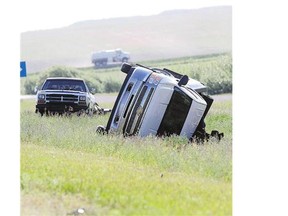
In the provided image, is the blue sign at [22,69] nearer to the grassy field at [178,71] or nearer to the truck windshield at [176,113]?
the grassy field at [178,71]

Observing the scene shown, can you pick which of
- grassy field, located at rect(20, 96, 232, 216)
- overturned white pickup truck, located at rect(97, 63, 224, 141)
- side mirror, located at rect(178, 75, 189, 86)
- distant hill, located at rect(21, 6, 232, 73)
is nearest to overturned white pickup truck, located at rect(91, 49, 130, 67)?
distant hill, located at rect(21, 6, 232, 73)

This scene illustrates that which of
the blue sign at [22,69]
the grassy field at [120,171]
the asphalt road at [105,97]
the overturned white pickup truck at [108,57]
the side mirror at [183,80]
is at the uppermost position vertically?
the blue sign at [22,69]

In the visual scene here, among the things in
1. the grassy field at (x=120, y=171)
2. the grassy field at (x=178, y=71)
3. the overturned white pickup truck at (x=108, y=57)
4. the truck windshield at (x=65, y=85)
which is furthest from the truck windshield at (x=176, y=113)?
the truck windshield at (x=65, y=85)

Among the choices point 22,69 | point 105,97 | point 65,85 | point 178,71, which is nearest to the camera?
point 22,69

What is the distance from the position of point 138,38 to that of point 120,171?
145 inches

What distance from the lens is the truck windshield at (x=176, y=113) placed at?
34.9ft

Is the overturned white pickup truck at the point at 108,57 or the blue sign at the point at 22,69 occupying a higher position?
the blue sign at the point at 22,69

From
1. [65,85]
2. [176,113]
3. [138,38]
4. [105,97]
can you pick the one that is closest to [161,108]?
[176,113]

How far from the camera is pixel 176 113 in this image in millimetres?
10703

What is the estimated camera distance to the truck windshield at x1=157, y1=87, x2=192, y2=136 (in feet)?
34.9

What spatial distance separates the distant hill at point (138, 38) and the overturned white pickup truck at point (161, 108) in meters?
0.70

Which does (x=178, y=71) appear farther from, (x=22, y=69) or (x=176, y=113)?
(x=22, y=69)

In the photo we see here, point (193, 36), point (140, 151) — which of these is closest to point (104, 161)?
point (140, 151)

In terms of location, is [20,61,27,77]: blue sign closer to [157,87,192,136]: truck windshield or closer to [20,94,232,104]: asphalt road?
[20,94,232,104]: asphalt road
